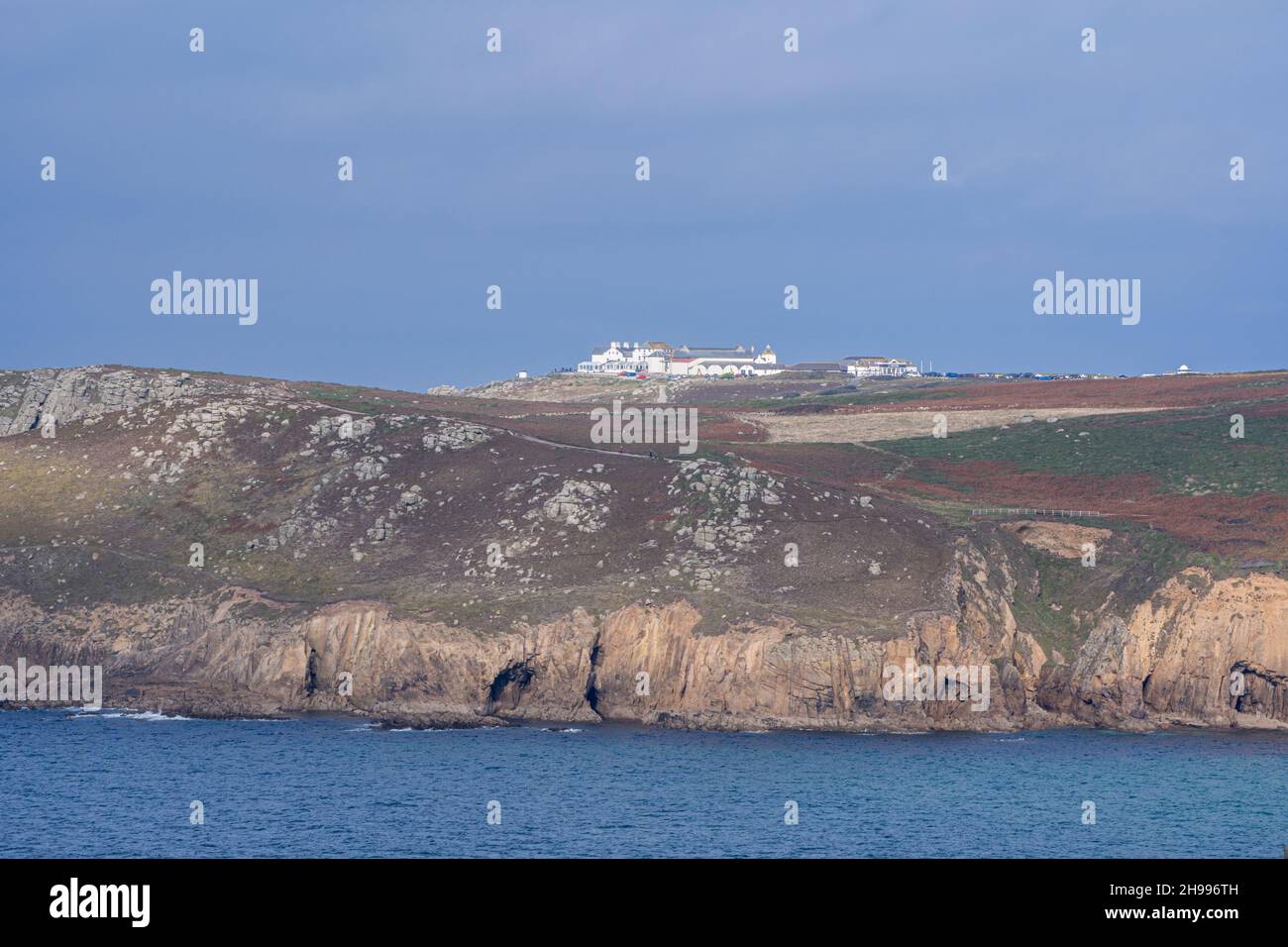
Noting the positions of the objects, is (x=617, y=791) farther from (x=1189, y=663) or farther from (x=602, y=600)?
(x=1189, y=663)

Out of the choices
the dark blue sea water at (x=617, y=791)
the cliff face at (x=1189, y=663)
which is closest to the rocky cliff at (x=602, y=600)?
the cliff face at (x=1189, y=663)

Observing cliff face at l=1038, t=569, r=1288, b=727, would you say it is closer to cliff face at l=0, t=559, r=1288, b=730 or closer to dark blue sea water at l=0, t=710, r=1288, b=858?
cliff face at l=0, t=559, r=1288, b=730

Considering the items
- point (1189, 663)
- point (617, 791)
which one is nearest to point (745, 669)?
point (617, 791)

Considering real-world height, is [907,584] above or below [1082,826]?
above
